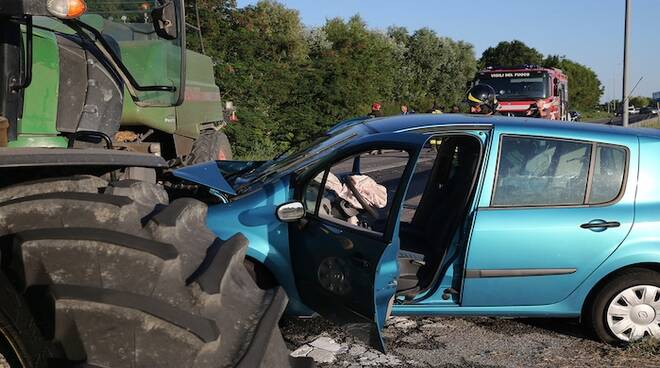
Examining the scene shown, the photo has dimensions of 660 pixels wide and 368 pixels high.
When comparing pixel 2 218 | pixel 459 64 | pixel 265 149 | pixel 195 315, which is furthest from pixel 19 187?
pixel 459 64

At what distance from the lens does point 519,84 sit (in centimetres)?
2364

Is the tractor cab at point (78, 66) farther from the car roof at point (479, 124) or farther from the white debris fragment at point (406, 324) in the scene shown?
the white debris fragment at point (406, 324)

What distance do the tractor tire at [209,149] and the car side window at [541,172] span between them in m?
3.79

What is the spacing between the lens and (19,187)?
91.0 inches

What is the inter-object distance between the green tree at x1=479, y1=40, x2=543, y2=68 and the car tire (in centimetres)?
8338

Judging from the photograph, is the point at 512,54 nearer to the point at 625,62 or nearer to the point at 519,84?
the point at 519,84

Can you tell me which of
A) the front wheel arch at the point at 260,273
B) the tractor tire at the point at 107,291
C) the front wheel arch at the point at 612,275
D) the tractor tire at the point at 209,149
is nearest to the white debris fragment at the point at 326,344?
the front wheel arch at the point at 260,273

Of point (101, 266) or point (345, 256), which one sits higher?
point (101, 266)

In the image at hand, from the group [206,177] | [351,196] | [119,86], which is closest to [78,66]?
[119,86]

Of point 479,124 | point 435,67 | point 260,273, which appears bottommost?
point 260,273

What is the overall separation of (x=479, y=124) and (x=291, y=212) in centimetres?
148

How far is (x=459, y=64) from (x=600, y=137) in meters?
51.2

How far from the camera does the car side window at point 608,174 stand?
4902mm

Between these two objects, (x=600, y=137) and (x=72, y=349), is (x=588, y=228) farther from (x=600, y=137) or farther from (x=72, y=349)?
(x=72, y=349)
